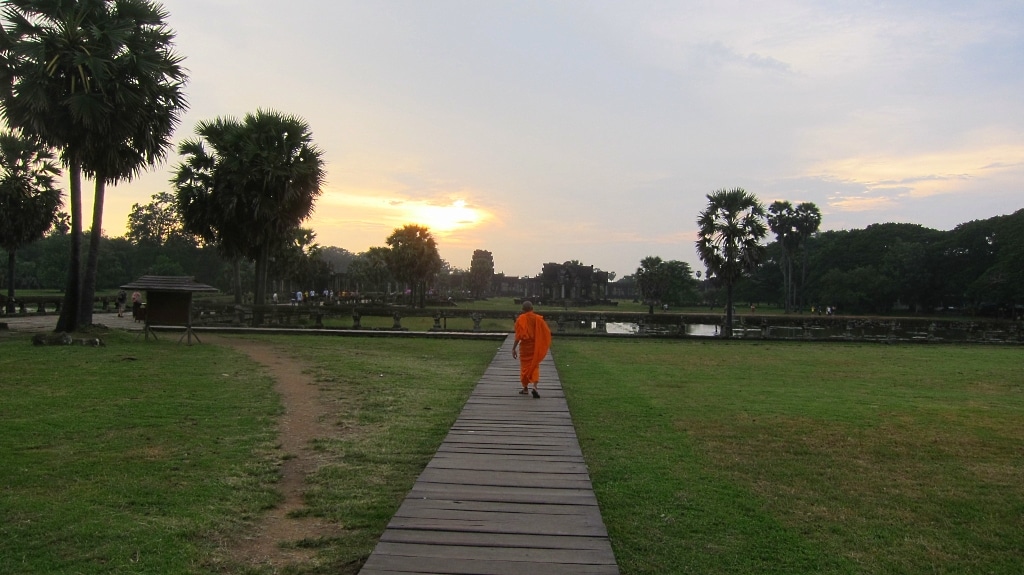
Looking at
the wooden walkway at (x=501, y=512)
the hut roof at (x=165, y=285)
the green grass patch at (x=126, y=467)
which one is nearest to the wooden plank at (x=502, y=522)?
the wooden walkway at (x=501, y=512)

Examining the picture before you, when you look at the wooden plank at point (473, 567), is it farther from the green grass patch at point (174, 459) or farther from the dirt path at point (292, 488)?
the dirt path at point (292, 488)

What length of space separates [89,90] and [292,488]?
1476 cm

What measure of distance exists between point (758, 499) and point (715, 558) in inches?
55.1

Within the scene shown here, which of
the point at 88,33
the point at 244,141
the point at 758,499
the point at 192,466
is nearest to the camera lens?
the point at 758,499

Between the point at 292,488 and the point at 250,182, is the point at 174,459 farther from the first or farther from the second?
the point at 250,182

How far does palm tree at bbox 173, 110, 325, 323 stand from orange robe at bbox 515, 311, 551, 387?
56.2 ft

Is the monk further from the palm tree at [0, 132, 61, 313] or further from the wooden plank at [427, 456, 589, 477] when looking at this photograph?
the palm tree at [0, 132, 61, 313]

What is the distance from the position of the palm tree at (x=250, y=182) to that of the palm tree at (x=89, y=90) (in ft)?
19.6

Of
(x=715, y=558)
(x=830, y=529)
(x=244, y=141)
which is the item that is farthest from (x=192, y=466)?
(x=244, y=141)

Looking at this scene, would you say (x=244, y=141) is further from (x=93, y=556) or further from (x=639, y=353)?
(x=93, y=556)

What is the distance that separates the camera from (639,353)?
19.6 meters

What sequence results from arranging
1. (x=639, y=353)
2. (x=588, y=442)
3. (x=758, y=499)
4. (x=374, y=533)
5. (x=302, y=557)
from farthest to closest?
(x=639, y=353) → (x=588, y=442) → (x=758, y=499) → (x=374, y=533) → (x=302, y=557)

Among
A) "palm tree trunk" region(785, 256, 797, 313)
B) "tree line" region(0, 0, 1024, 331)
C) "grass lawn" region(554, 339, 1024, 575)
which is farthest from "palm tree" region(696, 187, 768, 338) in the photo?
"palm tree trunk" region(785, 256, 797, 313)

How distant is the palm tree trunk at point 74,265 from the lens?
16.5 meters
